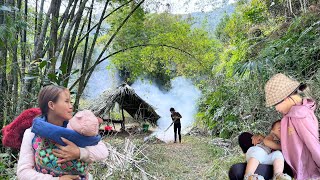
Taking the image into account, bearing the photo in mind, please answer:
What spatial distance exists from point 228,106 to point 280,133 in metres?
5.58

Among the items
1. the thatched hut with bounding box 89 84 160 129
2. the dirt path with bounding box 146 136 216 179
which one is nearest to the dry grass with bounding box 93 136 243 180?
the dirt path with bounding box 146 136 216 179

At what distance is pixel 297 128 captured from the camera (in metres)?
1.97

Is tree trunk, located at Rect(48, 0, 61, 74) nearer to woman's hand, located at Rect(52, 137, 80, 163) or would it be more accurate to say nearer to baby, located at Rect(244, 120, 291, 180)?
woman's hand, located at Rect(52, 137, 80, 163)

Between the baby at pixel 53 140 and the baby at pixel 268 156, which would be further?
the baby at pixel 268 156

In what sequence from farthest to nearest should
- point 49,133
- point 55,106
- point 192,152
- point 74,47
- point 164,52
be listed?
point 164,52 < point 192,152 < point 74,47 < point 55,106 < point 49,133

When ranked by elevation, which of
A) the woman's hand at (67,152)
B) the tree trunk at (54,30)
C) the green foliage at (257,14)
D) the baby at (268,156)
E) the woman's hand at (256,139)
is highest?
the green foliage at (257,14)

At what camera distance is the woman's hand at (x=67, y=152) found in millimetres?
1530

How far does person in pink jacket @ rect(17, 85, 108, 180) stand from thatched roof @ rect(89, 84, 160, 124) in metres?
7.07

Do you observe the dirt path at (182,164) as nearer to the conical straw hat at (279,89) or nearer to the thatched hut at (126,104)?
the conical straw hat at (279,89)

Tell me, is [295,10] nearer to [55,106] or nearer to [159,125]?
[159,125]

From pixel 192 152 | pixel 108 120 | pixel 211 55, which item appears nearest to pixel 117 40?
pixel 108 120

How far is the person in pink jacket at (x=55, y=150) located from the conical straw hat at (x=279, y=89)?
1151 millimetres

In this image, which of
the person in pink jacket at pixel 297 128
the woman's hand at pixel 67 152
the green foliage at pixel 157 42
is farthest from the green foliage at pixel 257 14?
the woman's hand at pixel 67 152

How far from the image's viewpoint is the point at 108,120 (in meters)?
9.44
